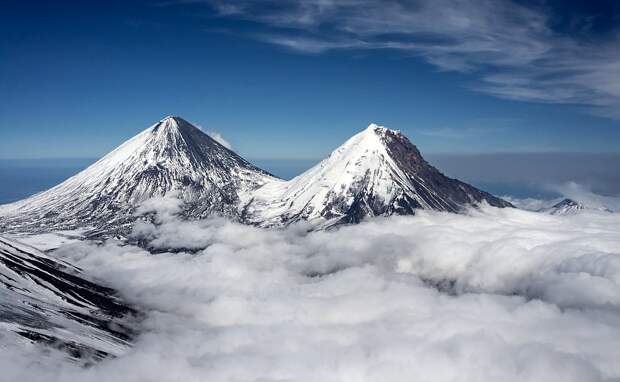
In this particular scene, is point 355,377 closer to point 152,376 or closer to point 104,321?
point 152,376

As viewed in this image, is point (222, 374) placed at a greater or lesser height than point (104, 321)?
lesser

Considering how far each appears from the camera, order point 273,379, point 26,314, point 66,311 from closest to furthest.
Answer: point 26,314
point 66,311
point 273,379

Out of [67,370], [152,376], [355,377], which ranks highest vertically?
[67,370]

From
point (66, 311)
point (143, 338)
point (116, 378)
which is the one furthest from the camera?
point (143, 338)

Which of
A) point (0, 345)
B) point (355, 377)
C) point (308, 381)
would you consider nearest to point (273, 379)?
point (308, 381)

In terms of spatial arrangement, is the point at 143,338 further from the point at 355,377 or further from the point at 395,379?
the point at 395,379

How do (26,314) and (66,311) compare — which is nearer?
(26,314)
